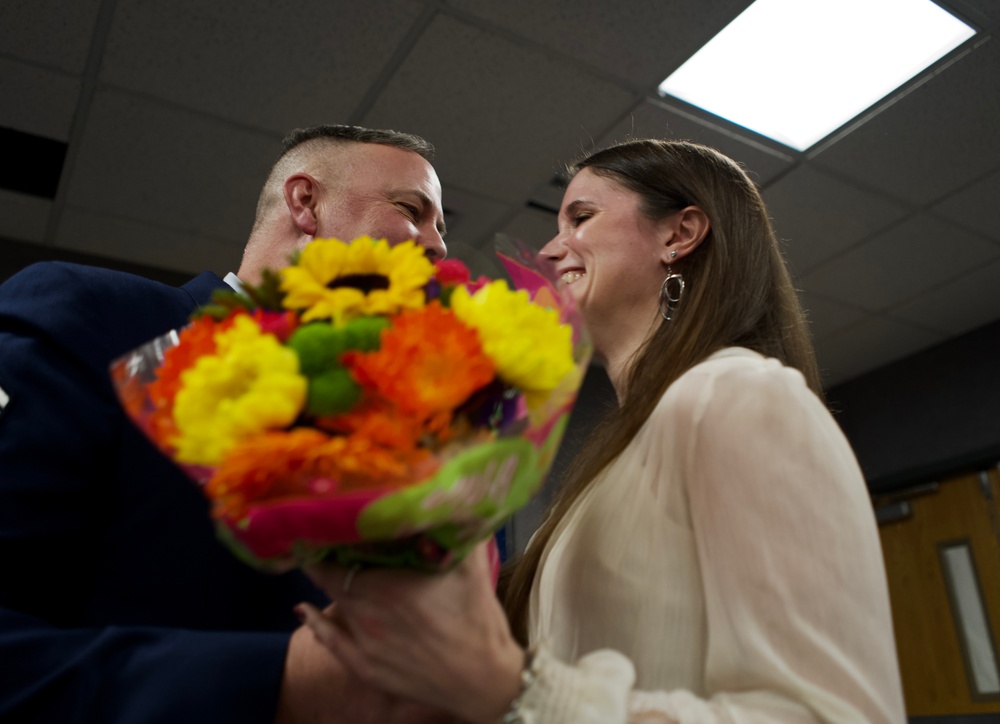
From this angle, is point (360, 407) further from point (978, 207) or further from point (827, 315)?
point (827, 315)

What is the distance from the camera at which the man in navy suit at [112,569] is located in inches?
26.4

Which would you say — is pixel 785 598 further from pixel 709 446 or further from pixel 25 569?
pixel 25 569

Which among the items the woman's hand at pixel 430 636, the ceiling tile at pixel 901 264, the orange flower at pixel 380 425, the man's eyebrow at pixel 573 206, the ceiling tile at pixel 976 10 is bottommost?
the woman's hand at pixel 430 636

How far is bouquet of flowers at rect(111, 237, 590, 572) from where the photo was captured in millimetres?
445

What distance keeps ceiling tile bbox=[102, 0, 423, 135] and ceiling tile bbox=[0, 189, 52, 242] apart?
938 millimetres

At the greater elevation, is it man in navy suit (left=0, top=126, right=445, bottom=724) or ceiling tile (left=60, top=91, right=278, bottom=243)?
ceiling tile (left=60, top=91, right=278, bottom=243)

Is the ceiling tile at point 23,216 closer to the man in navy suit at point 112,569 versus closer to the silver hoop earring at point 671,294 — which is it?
the man in navy suit at point 112,569

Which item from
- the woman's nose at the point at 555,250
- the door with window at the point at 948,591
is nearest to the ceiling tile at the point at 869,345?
the door with window at the point at 948,591

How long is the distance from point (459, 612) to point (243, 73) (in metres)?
2.29

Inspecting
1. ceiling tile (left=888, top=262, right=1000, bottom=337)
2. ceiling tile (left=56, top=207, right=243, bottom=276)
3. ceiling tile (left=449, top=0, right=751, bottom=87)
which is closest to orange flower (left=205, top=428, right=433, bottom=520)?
ceiling tile (left=449, top=0, right=751, bottom=87)

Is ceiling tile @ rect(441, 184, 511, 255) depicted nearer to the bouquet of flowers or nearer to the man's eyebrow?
the man's eyebrow

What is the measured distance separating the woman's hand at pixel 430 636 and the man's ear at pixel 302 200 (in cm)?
109

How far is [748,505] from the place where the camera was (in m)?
0.71

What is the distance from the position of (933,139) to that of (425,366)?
9.52 ft
